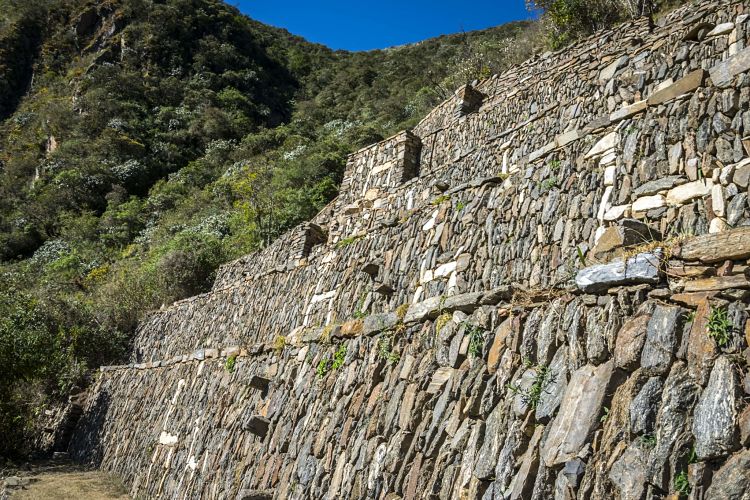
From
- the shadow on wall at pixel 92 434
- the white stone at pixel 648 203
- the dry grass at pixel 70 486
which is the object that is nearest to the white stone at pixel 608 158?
the white stone at pixel 648 203

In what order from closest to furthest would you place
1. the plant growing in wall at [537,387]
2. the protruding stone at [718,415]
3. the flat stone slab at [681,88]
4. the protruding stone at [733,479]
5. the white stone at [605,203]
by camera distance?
1. the protruding stone at [733,479]
2. the protruding stone at [718,415]
3. the plant growing in wall at [537,387]
4. the flat stone slab at [681,88]
5. the white stone at [605,203]

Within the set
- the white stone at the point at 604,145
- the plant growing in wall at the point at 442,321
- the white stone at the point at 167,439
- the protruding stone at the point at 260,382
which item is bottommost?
the white stone at the point at 167,439

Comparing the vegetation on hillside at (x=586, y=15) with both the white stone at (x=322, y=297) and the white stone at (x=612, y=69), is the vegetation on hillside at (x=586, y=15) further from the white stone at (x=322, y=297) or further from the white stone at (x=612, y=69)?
the white stone at (x=322, y=297)

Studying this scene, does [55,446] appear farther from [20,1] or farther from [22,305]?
[20,1]

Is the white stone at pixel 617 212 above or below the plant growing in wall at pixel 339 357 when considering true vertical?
above

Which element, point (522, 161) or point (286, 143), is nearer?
point (522, 161)

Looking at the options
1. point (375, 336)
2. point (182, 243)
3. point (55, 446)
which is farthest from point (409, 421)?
point (182, 243)

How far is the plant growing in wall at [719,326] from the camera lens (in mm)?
3275

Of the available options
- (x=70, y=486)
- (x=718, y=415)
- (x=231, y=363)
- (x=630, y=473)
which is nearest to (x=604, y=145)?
(x=718, y=415)

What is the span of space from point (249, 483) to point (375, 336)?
2.86 metres

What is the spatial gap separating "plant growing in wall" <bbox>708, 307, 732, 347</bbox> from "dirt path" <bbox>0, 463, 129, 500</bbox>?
1080 cm

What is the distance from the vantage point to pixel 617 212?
498cm

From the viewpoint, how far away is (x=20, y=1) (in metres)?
50.2

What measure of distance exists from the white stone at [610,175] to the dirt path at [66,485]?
10.4 metres
